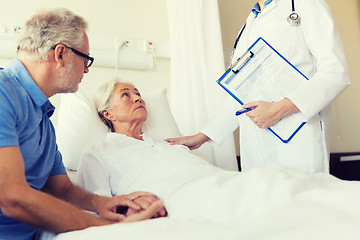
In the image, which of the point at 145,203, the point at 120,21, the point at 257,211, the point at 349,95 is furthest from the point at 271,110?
the point at 349,95

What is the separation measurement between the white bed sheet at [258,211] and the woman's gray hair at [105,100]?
2.99ft

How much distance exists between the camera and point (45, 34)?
3.67 ft

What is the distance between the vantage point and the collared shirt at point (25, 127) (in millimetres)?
887

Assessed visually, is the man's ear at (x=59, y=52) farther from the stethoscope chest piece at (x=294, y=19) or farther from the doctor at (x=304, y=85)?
the stethoscope chest piece at (x=294, y=19)

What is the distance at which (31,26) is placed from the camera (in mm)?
1126

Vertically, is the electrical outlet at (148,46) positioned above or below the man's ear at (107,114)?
above

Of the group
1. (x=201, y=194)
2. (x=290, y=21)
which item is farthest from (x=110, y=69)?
(x=201, y=194)

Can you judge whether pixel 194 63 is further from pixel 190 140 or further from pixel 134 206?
pixel 134 206

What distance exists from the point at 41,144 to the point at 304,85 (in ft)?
3.37

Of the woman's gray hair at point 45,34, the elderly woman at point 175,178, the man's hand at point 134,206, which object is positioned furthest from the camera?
the woman's gray hair at point 45,34

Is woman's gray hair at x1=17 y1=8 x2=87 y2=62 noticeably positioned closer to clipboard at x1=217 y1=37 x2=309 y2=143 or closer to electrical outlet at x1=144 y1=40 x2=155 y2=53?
clipboard at x1=217 y1=37 x2=309 y2=143

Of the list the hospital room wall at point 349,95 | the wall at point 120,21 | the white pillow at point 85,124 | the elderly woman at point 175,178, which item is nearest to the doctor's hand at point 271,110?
the elderly woman at point 175,178

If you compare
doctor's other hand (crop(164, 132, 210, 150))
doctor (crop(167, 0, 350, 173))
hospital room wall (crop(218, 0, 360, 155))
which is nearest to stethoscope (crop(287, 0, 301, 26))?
doctor (crop(167, 0, 350, 173))

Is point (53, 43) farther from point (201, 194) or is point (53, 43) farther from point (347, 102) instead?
point (347, 102)
